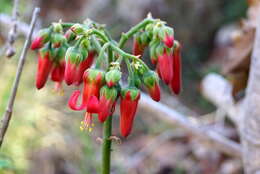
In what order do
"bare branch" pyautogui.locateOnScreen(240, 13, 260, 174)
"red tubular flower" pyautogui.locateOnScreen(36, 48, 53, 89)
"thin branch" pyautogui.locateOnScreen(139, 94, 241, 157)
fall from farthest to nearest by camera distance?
"thin branch" pyautogui.locateOnScreen(139, 94, 241, 157) < "bare branch" pyautogui.locateOnScreen(240, 13, 260, 174) < "red tubular flower" pyautogui.locateOnScreen(36, 48, 53, 89)

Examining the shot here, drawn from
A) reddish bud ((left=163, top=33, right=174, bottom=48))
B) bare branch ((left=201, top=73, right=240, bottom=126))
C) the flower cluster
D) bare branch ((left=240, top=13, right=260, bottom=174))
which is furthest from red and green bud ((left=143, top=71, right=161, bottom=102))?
bare branch ((left=201, top=73, right=240, bottom=126))

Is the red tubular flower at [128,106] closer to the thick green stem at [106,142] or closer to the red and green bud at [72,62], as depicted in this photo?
the thick green stem at [106,142]

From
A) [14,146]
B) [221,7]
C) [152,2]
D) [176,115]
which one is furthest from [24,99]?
[221,7]

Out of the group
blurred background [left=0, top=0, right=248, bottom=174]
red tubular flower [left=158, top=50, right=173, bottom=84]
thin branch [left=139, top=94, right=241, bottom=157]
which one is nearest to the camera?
red tubular flower [left=158, top=50, right=173, bottom=84]

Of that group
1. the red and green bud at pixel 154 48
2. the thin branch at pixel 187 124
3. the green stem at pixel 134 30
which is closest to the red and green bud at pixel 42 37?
the green stem at pixel 134 30

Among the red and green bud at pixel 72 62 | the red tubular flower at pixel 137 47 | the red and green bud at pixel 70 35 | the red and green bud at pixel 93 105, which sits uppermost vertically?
the red and green bud at pixel 70 35

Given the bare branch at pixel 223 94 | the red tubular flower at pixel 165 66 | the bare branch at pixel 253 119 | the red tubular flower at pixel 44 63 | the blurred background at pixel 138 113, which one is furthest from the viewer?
the blurred background at pixel 138 113

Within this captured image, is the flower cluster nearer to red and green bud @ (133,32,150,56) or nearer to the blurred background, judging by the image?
red and green bud @ (133,32,150,56)

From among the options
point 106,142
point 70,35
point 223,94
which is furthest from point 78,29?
point 223,94

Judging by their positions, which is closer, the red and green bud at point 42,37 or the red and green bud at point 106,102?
the red and green bud at point 106,102
